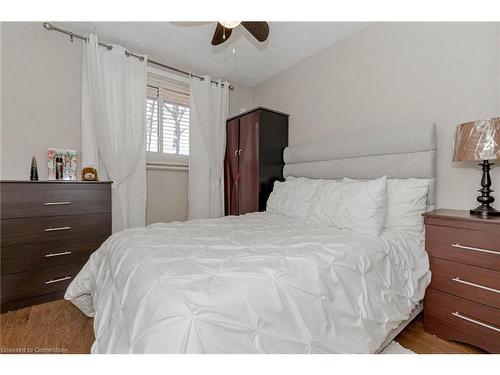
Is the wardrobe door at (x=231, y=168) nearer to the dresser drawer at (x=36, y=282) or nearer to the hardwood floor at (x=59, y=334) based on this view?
the dresser drawer at (x=36, y=282)

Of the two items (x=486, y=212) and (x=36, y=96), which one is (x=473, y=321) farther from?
(x=36, y=96)

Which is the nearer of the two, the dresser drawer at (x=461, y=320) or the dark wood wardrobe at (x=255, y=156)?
the dresser drawer at (x=461, y=320)

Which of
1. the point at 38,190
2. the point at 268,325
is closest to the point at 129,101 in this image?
the point at 38,190

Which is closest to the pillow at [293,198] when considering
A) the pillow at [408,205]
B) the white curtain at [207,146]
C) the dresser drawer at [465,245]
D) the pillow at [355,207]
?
the pillow at [355,207]

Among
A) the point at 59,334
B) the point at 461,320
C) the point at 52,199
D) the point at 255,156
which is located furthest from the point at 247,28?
the point at 59,334

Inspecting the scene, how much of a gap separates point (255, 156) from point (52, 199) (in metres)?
2.00

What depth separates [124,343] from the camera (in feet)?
2.77

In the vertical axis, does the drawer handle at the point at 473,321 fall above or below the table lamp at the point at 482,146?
below

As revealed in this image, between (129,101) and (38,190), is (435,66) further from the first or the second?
(38,190)

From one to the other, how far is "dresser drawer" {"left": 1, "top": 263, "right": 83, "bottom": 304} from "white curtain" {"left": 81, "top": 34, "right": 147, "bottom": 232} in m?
0.65

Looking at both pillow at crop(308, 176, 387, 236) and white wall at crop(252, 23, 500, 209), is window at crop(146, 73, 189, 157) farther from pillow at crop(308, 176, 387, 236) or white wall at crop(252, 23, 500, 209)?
pillow at crop(308, 176, 387, 236)

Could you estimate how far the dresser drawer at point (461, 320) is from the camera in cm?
131

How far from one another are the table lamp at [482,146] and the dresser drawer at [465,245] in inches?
8.3

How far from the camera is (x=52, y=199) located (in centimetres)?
202
